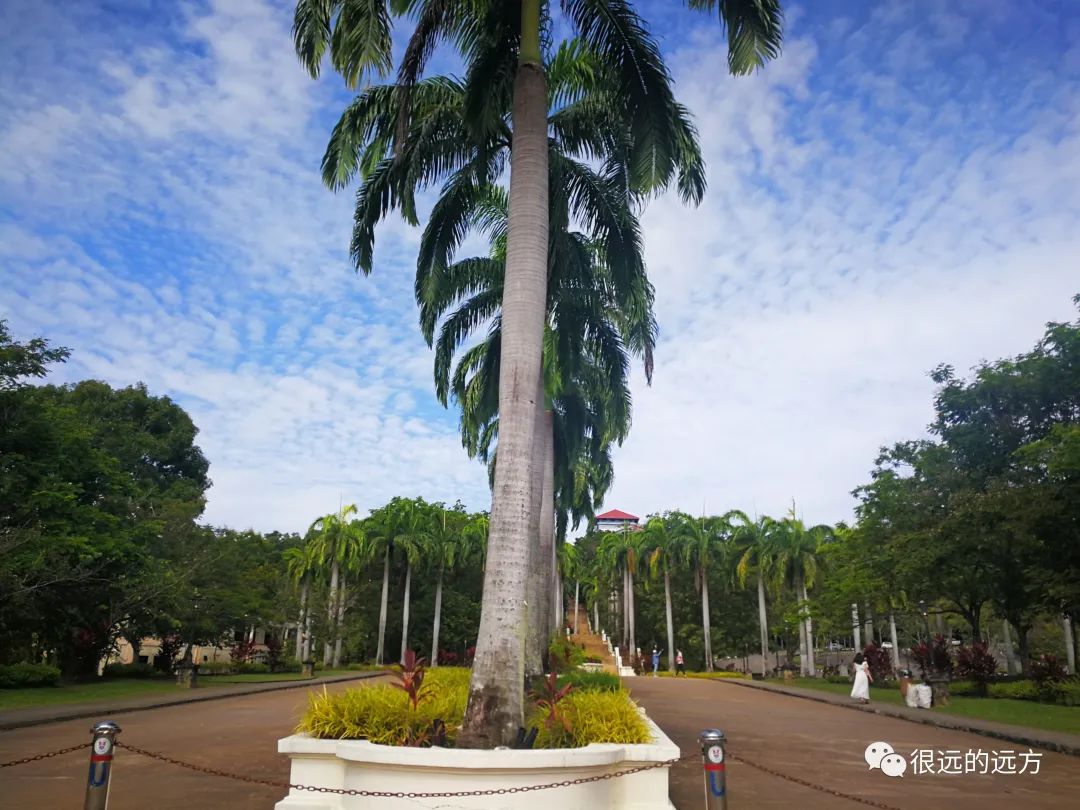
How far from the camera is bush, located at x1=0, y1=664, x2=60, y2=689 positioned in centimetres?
2312

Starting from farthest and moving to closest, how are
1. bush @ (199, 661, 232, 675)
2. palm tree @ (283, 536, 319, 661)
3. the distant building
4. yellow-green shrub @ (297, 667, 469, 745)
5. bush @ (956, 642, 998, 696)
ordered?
the distant building → palm tree @ (283, 536, 319, 661) → bush @ (199, 661, 232, 675) → bush @ (956, 642, 998, 696) → yellow-green shrub @ (297, 667, 469, 745)

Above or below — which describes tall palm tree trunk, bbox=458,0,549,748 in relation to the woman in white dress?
above

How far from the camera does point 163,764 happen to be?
1079 centimetres

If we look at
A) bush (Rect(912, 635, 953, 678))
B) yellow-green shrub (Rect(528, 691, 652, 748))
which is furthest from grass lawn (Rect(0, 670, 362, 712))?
bush (Rect(912, 635, 953, 678))

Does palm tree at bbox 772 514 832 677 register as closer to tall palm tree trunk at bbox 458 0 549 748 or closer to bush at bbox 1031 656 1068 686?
bush at bbox 1031 656 1068 686

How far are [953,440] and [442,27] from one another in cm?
2359

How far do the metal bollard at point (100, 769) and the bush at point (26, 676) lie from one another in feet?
73.6

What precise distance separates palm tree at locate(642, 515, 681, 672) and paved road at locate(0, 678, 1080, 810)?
31085mm

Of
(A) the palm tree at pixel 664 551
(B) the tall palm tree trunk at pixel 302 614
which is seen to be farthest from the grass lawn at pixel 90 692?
(A) the palm tree at pixel 664 551

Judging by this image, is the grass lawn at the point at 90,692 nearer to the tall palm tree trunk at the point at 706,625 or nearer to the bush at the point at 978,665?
the bush at the point at 978,665

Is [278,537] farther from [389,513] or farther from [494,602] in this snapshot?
[494,602]

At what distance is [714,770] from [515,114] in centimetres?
827

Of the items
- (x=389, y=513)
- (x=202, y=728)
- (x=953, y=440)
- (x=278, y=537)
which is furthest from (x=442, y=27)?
(x=278, y=537)

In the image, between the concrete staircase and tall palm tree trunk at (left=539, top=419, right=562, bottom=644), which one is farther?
the concrete staircase
